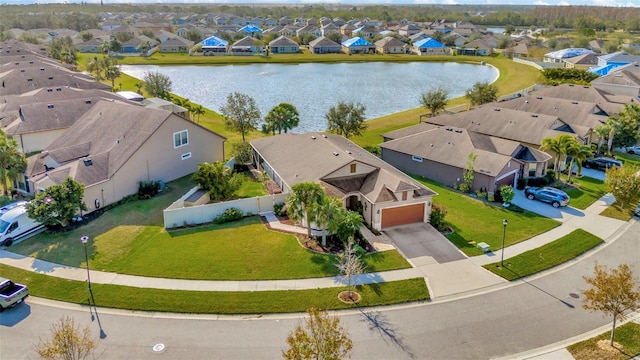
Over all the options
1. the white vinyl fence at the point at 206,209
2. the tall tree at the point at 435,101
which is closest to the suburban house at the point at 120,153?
the white vinyl fence at the point at 206,209

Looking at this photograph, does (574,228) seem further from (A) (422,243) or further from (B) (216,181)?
(B) (216,181)

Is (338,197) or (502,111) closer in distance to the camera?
(338,197)

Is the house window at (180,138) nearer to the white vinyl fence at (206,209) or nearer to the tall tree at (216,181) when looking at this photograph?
the tall tree at (216,181)

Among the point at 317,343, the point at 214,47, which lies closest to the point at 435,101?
the point at 317,343

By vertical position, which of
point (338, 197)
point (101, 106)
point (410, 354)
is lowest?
point (410, 354)

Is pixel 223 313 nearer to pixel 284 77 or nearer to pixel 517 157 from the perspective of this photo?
pixel 517 157

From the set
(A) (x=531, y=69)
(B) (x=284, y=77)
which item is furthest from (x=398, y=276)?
(A) (x=531, y=69)
